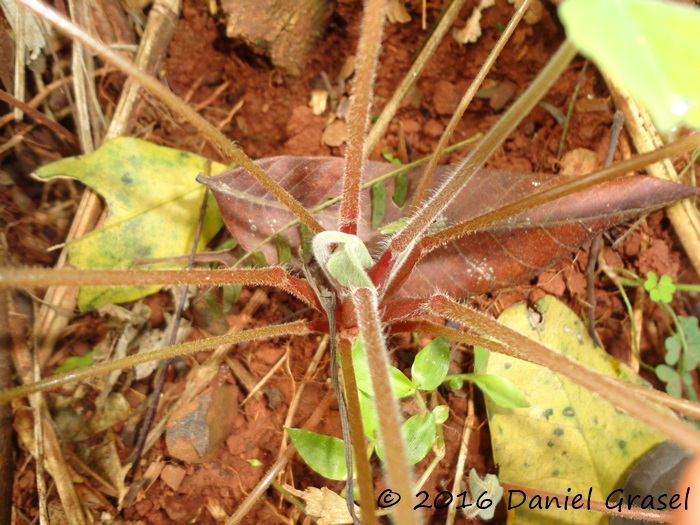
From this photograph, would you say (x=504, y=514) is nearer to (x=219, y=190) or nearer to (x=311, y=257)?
(x=311, y=257)

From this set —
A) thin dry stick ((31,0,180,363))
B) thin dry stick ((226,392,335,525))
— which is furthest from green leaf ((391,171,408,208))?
thin dry stick ((31,0,180,363))

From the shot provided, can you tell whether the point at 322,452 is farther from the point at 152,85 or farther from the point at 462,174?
the point at 152,85

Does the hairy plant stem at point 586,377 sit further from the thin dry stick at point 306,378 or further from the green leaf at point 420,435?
the thin dry stick at point 306,378

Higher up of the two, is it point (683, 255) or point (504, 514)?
point (683, 255)

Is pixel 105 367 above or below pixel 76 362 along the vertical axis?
below

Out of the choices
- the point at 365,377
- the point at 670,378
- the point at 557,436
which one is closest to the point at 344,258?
the point at 365,377

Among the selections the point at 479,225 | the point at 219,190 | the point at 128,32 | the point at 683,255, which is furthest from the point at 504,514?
the point at 128,32

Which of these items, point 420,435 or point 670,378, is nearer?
point 420,435
